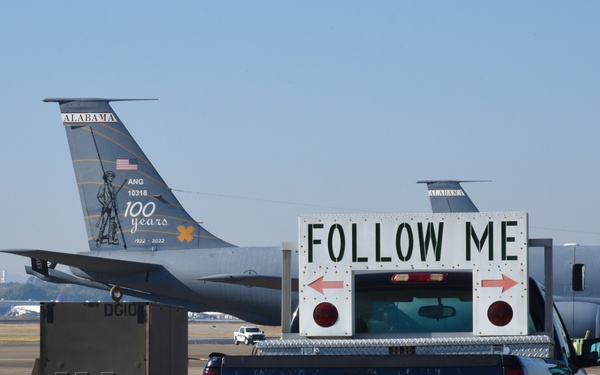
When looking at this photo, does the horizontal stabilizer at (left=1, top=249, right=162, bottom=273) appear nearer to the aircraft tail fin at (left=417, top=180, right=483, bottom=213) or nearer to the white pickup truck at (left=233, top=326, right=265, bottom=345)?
the aircraft tail fin at (left=417, top=180, right=483, bottom=213)

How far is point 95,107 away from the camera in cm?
3531

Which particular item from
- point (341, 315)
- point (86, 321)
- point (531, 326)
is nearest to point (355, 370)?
point (341, 315)

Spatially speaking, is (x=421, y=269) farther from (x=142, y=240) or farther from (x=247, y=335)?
(x=247, y=335)

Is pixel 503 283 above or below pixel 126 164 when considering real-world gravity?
below

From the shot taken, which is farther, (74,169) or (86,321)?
(74,169)

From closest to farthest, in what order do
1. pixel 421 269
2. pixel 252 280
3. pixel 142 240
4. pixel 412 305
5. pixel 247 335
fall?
pixel 421 269
pixel 412 305
pixel 252 280
pixel 142 240
pixel 247 335

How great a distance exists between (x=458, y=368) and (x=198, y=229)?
29.2 m

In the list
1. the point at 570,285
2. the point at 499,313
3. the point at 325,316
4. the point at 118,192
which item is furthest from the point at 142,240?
the point at 499,313

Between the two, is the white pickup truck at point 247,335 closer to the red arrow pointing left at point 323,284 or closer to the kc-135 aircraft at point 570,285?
the kc-135 aircraft at point 570,285

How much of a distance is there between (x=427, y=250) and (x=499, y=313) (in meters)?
0.61

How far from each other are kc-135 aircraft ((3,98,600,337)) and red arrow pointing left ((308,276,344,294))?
83.0ft

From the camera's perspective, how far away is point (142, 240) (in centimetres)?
3478

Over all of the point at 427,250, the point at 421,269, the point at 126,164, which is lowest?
the point at 421,269

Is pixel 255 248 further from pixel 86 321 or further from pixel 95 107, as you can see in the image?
pixel 86 321
